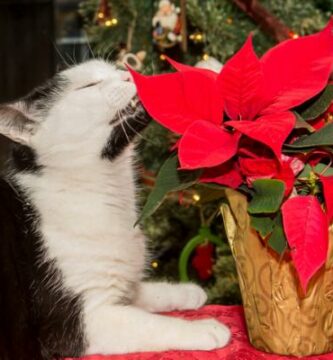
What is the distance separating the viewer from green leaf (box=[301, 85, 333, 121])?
717mm

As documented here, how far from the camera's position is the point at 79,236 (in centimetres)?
84

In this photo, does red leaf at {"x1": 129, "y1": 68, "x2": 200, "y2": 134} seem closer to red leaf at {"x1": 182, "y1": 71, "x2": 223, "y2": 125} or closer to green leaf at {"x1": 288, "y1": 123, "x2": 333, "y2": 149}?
red leaf at {"x1": 182, "y1": 71, "x2": 223, "y2": 125}

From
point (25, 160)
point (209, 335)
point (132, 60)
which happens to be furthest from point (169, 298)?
point (132, 60)

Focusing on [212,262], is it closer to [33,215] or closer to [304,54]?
[33,215]

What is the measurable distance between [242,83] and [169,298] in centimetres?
45

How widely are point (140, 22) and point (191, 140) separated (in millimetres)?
962

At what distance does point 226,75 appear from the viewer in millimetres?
Answer: 664

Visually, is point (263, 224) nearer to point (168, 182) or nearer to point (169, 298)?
point (168, 182)

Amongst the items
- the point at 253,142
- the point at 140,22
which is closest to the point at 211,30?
the point at 140,22

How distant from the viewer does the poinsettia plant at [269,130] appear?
649mm

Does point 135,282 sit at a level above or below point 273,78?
below

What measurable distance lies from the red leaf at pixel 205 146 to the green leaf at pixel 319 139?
0.07m

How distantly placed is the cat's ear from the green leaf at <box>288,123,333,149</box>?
1.40 ft

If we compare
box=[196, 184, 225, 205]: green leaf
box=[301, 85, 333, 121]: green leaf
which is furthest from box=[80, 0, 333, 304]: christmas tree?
box=[301, 85, 333, 121]: green leaf
